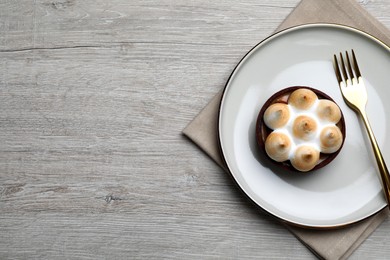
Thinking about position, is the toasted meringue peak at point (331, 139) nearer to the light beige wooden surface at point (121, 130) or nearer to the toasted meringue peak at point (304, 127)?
the toasted meringue peak at point (304, 127)

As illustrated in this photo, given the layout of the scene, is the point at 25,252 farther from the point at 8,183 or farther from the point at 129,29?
the point at 129,29

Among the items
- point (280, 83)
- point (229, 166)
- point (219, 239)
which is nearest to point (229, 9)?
point (280, 83)

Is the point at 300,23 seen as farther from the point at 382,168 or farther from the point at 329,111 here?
the point at 382,168

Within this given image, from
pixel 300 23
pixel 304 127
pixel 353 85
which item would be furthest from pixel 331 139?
pixel 300 23

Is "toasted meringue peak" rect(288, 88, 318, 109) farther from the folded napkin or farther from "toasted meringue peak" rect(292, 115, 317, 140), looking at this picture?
the folded napkin

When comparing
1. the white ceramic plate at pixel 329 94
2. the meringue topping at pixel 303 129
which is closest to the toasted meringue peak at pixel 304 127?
the meringue topping at pixel 303 129
